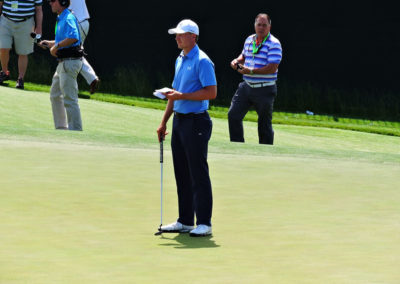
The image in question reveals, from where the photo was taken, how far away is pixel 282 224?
762cm

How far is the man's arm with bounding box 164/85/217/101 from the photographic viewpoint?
7.16m

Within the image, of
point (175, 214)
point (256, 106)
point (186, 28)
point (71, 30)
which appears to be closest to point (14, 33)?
point (71, 30)

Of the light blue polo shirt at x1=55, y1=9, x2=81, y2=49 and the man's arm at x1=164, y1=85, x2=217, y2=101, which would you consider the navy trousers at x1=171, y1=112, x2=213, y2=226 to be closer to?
the man's arm at x1=164, y1=85, x2=217, y2=101

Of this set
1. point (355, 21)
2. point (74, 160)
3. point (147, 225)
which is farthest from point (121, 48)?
point (147, 225)

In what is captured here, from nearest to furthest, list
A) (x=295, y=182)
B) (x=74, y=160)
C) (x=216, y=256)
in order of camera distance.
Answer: (x=216, y=256) → (x=295, y=182) → (x=74, y=160)

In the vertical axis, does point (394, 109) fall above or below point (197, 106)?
below

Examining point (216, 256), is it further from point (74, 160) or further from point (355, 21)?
point (355, 21)

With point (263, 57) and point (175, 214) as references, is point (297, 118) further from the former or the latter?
point (175, 214)

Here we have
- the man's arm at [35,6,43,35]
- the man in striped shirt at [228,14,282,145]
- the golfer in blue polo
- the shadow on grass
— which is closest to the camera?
the shadow on grass

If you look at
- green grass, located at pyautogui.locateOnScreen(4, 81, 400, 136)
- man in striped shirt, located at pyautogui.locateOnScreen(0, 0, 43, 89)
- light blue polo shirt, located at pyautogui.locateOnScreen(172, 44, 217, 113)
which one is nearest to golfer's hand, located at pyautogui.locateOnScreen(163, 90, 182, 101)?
light blue polo shirt, located at pyautogui.locateOnScreen(172, 44, 217, 113)

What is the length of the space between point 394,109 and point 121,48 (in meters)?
5.52

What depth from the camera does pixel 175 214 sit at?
8117 mm

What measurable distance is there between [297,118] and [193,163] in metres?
11.6

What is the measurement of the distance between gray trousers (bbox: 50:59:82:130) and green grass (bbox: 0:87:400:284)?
62cm
